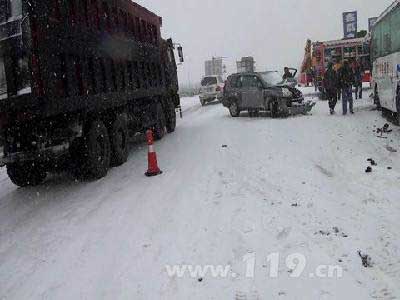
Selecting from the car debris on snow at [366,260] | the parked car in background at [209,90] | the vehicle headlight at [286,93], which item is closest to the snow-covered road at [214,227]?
the car debris on snow at [366,260]

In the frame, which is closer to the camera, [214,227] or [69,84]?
[214,227]

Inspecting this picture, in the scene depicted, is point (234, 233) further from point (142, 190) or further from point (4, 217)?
point (4, 217)

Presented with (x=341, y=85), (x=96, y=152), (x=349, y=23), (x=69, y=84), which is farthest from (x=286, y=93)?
(x=349, y=23)

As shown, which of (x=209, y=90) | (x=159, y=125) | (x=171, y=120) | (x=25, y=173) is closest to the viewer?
(x=25, y=173)

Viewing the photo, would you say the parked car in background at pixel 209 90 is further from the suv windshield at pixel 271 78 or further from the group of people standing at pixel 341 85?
the group of people standing at pixel 341 85

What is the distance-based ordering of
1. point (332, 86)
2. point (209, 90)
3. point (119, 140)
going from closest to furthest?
point (119, 140), point (332, 86), point (209, 90)

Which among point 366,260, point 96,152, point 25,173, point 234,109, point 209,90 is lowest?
point 366,260

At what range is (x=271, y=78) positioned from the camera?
17594 mm

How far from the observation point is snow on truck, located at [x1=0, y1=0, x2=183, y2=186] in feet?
23.6

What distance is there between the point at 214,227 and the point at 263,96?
11701mm

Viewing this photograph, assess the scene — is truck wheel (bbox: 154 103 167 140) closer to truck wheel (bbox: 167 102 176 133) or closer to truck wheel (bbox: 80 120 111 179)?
truck wheel (bbox: 167 102 176 133)

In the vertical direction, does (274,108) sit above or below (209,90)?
below

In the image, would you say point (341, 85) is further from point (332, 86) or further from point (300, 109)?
point (300, 109)

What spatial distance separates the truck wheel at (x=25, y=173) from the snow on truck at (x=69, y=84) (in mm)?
18
